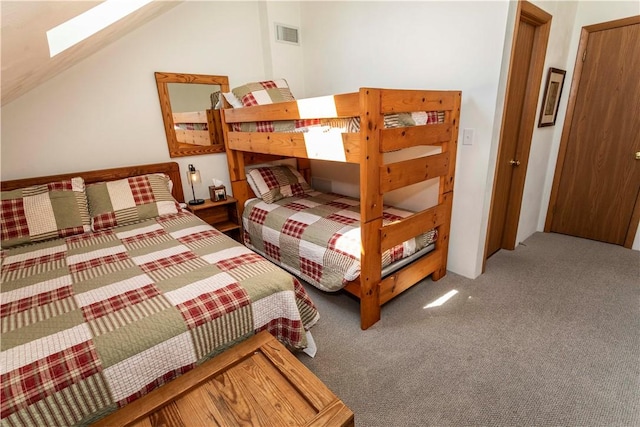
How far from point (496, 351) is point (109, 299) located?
2.03 meters

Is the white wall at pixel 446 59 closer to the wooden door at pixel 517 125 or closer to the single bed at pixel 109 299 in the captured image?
the wooden door at pixel 517 125

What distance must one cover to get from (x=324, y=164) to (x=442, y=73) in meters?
1.53

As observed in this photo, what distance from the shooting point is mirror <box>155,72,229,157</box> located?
2705mm

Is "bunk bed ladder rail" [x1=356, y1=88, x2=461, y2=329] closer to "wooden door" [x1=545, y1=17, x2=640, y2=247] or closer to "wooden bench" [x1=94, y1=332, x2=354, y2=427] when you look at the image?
"wooden bench" [x1=94, y1=332, x2=354, y2=427]

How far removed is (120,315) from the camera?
1225 mm

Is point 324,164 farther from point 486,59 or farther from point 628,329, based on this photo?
point 628,329

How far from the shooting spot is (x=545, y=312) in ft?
6.81

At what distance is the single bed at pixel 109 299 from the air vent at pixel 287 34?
216cm

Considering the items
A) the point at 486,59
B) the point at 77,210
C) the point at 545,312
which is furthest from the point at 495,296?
the point at 77,210

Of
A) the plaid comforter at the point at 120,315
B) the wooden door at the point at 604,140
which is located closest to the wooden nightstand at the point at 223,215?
the plaid comforter at the point at 120,315

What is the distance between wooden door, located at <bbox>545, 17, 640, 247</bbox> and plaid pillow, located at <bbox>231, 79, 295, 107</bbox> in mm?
2812

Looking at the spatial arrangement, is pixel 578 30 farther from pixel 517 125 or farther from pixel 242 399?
pixel 242 399

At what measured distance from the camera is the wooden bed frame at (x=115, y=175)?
7.18 ft

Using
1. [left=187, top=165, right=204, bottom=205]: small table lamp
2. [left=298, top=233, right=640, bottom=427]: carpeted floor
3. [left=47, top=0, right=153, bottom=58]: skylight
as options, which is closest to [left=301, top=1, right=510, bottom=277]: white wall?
[left=298, top=233, right=640, bottom=427]: carpeted floor
